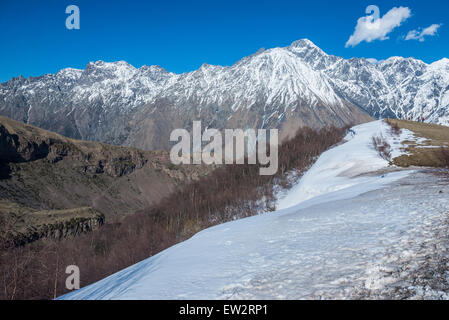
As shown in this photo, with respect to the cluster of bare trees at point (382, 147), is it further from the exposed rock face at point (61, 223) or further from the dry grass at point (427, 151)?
the exposed rock face at point (61, 223)

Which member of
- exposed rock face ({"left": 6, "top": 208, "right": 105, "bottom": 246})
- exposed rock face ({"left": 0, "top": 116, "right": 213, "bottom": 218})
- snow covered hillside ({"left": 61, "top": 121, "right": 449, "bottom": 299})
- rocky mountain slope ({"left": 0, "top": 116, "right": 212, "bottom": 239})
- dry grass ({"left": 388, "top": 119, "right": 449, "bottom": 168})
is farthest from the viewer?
exposed rock face ({"left": 0, "top": 116, "right": 213, "bottom": 218})

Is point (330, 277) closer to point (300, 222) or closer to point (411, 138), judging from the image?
point (300, 222)

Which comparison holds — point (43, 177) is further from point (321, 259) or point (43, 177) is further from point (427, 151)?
point (321, 259)

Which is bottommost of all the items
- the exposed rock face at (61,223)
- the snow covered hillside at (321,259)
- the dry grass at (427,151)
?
the exposed rock face at (61,223)

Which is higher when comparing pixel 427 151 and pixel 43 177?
pixel 43 177

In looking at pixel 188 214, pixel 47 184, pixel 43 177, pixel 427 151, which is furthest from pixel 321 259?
pixel 43 177

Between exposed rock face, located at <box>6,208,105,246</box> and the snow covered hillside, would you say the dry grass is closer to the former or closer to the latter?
the snow covered hillside

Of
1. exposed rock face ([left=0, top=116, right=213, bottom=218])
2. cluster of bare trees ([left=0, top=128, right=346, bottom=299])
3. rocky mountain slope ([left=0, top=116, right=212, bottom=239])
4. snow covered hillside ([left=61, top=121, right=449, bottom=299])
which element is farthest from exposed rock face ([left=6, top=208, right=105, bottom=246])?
snow covered hillside ([left=61, top=121, right=449, bottom=299])

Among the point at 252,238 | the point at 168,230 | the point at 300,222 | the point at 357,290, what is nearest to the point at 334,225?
the point at 300,222

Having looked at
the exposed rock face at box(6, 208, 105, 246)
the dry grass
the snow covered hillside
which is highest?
the dry grass

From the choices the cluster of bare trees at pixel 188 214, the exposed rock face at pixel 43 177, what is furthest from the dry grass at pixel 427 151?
the exposed rock face at pixel 43 177

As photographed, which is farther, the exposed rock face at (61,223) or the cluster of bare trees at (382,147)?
the exposed rock face at (61,223)

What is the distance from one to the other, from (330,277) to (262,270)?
1670 millimetres

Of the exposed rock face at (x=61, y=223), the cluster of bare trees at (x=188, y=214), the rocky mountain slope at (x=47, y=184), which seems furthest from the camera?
the rocky mountain slope at (x=47, y=184)
